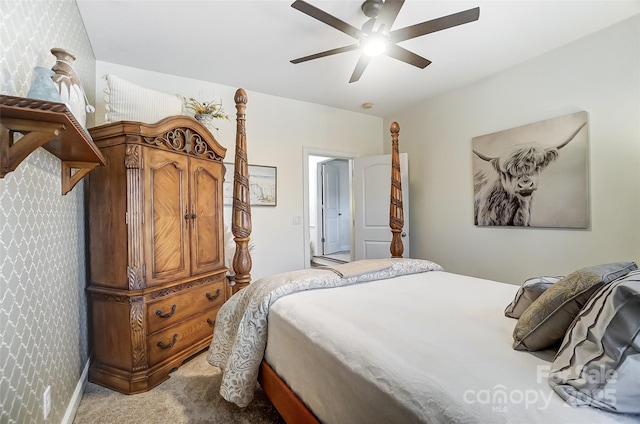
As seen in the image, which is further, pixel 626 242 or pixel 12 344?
pixel 626 242

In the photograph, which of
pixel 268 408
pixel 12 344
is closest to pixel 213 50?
pixel 12 344

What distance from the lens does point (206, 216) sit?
7.76 feet

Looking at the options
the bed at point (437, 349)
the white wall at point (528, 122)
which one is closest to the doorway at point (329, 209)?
the white wall at point (528, 122)

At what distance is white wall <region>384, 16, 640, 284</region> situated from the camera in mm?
2172

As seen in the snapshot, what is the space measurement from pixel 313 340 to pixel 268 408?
91 centimetres

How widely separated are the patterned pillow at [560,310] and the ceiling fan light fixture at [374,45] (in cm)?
180

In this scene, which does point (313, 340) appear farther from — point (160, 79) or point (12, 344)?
point (160, 79)

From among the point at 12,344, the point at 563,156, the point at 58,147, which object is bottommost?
the point at 12,344

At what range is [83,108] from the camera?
147 cm

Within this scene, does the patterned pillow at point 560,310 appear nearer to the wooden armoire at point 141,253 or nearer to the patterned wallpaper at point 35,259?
the patterned wallpaper at point 35,259

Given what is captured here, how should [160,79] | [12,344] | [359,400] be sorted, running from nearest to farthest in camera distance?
[359,400], [12,344], [160,79]

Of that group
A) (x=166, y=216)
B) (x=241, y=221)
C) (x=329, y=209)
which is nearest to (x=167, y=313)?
(x=166, y=216)

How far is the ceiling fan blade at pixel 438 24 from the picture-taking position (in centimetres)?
161

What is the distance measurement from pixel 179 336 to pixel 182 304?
0.24 m
